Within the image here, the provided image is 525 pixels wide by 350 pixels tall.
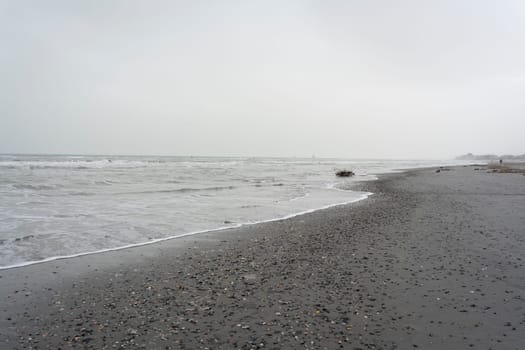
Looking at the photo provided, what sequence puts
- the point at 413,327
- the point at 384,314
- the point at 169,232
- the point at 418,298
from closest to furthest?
the point at 413,327 → the point at 384,314 → the point at 418,298 → the point at 169,232

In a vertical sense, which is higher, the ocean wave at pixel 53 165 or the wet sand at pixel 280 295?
the ocean wave at pixel 53 165

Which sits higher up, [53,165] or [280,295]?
[53,165]

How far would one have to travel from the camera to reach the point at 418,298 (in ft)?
18.4

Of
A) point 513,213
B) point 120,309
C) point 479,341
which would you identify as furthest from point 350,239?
point 513,213

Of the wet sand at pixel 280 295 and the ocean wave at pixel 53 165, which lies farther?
the ocean wave at pixel 53 165

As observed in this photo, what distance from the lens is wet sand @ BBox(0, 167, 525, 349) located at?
4.42 m

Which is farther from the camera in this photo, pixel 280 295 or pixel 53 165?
pixel 53 165

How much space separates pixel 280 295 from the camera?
574 cm

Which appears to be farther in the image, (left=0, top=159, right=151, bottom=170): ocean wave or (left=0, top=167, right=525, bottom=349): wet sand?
(left=0, top=159, right=151, bottom=170): ocean wave

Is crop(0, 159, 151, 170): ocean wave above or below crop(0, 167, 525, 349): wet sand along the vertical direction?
above

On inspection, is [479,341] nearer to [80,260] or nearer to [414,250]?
[414,250]

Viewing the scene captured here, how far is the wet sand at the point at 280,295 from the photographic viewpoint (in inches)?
174

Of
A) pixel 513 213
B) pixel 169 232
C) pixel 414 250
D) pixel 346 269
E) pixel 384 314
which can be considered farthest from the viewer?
pixel 513 213

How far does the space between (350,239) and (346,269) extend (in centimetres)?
275
